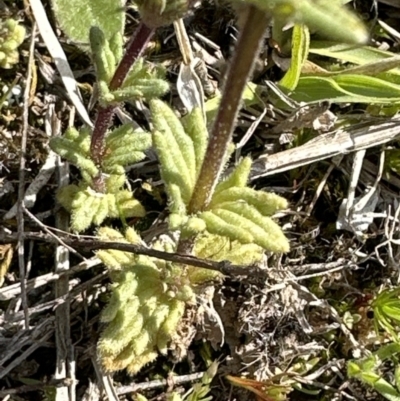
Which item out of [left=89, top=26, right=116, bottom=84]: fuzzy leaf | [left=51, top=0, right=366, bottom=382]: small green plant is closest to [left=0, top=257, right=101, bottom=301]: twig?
[left=51, top=0, right=366, bottom=382]: small green plant

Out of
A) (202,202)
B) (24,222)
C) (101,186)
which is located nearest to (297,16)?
(202,202)

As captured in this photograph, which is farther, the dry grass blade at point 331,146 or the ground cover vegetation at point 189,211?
the dry grass blade at point 331,146

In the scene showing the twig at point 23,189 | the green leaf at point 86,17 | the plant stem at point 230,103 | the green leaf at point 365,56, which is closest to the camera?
the plant stem at point 230,103

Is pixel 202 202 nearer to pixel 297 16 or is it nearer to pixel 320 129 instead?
pixel 320 129

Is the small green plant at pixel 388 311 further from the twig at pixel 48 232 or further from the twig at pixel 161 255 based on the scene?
the twig at pixel 48 232

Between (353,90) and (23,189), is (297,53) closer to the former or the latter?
(353,90)

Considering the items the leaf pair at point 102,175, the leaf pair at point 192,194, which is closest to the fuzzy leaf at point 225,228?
the leaf pair at point 192,194

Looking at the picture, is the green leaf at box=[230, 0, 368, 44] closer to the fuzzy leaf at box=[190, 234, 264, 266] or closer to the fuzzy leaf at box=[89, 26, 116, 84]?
the fuzzy leaf at box=[89, 26, 116, 84]
